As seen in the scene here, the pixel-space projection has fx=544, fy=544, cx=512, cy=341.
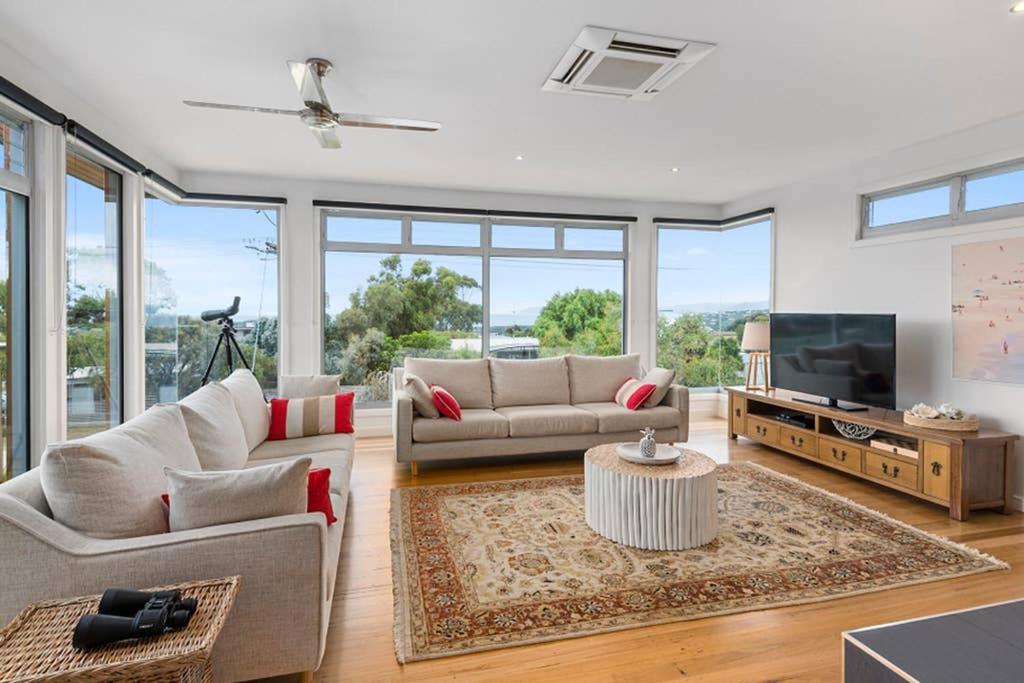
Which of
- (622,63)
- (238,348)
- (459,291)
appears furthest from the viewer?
(459,291)

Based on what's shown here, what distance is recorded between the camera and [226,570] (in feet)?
5.18

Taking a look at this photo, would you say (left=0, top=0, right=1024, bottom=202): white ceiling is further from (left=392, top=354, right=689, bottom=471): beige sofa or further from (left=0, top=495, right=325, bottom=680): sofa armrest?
(left=0, top=495, right=325, bottom=680): sofa armrest

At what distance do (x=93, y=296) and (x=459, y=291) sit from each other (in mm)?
3130

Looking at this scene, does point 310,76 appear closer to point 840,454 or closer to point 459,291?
point 459,291

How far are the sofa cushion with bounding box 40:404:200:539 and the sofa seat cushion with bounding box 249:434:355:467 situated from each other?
123 centimetres

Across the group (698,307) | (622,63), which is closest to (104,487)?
(622,63)

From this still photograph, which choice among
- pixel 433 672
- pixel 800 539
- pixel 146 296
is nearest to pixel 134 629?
pixel 433 672

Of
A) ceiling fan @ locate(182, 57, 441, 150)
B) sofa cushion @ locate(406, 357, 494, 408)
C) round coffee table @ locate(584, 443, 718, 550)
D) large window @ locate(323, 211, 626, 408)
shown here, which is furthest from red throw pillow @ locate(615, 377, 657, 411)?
ceiling fan @ locate(182, 57, 441, 150)

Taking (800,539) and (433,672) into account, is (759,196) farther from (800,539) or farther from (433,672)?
(433,672)

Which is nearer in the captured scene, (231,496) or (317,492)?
(231,496)

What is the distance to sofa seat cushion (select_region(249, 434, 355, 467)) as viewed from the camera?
3107 millimetres

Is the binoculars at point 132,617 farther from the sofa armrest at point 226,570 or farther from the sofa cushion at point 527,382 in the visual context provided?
the sofa cushion at point 527,382

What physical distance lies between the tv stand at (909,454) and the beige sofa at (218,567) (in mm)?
3557

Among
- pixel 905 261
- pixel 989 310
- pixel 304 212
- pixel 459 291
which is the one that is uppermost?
pixel 304 212
